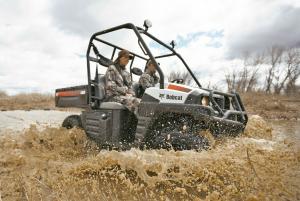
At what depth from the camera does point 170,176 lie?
4.13 meters

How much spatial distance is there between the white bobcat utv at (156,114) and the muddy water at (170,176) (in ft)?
0.81

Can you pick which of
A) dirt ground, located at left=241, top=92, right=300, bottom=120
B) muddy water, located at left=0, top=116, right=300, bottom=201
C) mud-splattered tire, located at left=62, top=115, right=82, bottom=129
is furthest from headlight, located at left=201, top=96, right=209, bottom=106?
dirt ground, located at left=241, top=92, right=300, bottom=120

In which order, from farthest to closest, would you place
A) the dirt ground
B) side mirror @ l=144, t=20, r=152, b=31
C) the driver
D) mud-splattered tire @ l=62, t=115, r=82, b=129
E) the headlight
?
the dirt ground
mud-splattered tire @ l=62, t=115, r=82, b=129
the driver
side mirror @ l=144, t=20, r=152, b=31
the headlight

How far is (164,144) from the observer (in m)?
4.54

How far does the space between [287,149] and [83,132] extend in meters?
3.53

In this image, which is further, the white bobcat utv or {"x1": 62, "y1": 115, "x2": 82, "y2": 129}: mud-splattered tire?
{"x1": 62, "y1": 115, "x2": 82, "y2": 129}: mud-splattered tire

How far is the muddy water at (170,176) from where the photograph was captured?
356 cm

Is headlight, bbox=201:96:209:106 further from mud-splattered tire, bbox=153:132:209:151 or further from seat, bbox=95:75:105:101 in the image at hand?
seat, bbox=95:75:105:101

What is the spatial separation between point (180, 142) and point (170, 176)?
0.46 meters

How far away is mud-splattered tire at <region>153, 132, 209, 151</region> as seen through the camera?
4.27 m

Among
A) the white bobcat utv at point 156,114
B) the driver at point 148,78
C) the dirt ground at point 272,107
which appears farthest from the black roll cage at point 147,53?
the dirt ground at point 272,107

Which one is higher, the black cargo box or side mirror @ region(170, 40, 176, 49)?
side mirror @ region(170, 40, 176, 49)

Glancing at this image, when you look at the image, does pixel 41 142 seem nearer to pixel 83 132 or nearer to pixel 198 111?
pixel 83 132

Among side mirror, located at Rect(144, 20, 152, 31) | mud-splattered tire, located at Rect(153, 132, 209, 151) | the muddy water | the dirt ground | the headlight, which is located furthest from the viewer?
the dirt ground
